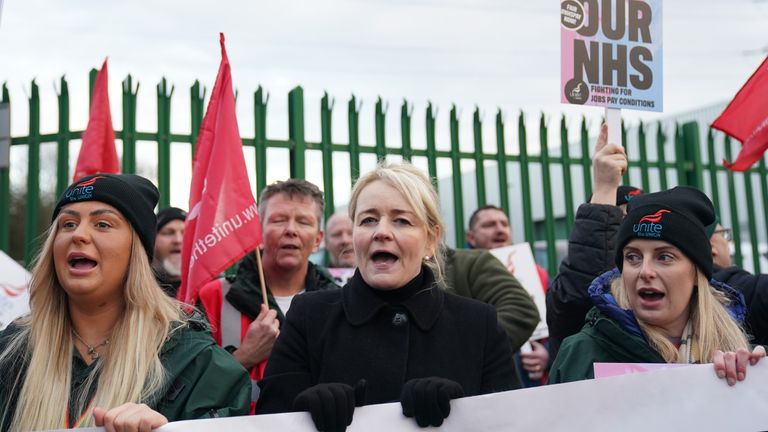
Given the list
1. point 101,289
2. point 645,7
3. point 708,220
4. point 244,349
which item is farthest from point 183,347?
point 645,7

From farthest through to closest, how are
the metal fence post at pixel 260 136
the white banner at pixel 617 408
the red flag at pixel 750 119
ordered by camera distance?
the metal fence post at pixel 260 136 < the red flag at pixel 750 119 < the white banner at pixel 617 408

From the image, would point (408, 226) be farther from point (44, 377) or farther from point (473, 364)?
point (44, 377)

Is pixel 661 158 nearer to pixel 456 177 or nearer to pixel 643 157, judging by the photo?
pixel 643 157

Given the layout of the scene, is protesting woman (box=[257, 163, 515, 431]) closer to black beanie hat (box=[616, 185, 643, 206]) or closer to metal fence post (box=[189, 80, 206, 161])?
black beanie hat (box=[616, 185, 643, 206])

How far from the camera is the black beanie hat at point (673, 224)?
285 centimetres

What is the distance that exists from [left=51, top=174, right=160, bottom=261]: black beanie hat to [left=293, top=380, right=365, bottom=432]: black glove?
0.86 metres

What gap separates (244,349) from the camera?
3658 mm

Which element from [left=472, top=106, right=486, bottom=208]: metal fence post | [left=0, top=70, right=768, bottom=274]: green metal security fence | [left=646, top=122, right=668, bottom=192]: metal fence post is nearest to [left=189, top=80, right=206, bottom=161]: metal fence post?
[left=0, top=70, right=768, bottom=274]: green metal security fence

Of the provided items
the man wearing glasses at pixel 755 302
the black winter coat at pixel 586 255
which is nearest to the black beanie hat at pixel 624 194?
the man wearing glasses at pixel 755 302

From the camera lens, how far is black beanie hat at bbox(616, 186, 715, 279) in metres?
A: 2.85

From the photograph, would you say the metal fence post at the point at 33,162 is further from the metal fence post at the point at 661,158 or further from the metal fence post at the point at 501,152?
the metal fence post at the point at 661,158

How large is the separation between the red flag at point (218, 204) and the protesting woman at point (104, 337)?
4.09ft

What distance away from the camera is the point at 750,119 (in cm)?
465

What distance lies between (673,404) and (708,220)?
797mm
